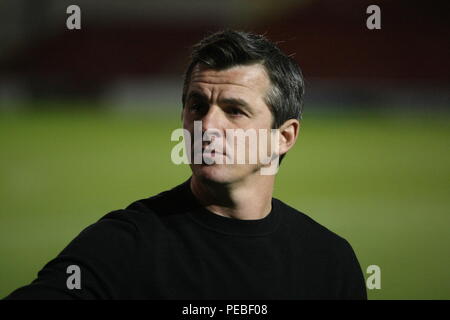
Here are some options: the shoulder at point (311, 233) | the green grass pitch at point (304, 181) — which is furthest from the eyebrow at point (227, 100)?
the green grass pitch at point (304, 181)

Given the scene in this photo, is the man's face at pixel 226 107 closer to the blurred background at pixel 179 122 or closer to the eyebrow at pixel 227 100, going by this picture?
the eyebrow at pixel 227 100

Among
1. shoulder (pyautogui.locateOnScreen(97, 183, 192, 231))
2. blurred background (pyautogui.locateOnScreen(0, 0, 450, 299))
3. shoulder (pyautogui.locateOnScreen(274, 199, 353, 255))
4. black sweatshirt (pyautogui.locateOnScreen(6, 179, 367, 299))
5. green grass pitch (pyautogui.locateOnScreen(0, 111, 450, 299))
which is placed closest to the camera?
black sweatshirt (pyautogui.locateOnScreen(6, 179, 367, 299))

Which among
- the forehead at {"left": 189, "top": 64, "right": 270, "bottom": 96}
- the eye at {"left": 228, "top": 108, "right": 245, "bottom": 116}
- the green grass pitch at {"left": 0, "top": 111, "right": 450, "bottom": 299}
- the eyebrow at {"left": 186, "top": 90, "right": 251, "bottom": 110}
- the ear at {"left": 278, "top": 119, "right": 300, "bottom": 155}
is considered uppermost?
the forehead at {"left": 189, "top": 64, "right": 270, "bottom": 96}

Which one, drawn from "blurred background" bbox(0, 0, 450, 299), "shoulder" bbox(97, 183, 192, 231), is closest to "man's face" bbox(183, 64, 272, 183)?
"shoulder" bbox(97, 183, 192, 231)

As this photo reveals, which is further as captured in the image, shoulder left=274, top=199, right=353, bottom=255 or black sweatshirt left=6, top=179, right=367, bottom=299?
shoulder left=274, top=199, right=353, bottom=255

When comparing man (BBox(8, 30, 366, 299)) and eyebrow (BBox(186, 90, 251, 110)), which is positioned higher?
eyebrow (BBox(186, 90, 251, 110))

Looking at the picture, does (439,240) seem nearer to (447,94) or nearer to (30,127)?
(30,127)

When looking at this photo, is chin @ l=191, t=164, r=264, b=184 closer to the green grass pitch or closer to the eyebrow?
the eyebrow

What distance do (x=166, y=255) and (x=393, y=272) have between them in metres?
3.29

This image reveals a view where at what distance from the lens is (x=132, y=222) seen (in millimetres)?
1689

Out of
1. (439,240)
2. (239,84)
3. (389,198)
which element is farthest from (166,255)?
(389,198)

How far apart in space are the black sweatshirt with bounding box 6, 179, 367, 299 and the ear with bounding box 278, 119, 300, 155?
21 centimetres

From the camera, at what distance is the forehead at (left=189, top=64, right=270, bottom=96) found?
1.76m

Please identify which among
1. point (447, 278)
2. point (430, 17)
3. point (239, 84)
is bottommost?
point (447, 278)
